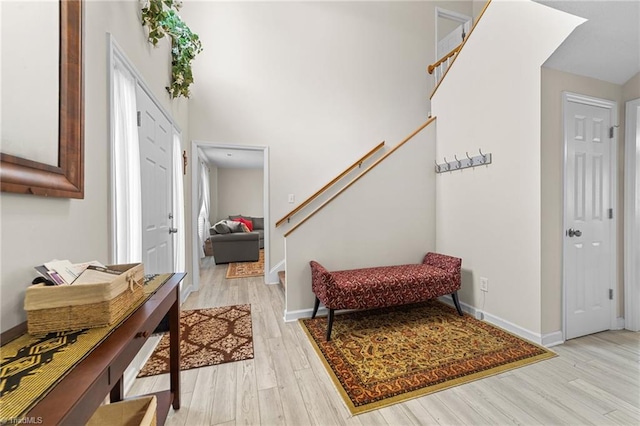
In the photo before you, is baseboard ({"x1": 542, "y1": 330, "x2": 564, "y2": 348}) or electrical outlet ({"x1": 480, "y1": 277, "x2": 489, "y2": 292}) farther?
electrical outlet ({"x1": 480, "y1": 277, "x2": 489, "y2": 292})

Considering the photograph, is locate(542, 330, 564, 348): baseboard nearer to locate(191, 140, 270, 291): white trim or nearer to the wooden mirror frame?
locate(191, 140, 270, 291): white trim

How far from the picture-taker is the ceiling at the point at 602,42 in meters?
1.77

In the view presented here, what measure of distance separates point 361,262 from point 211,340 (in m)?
1.58

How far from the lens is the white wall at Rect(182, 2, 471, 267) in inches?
147

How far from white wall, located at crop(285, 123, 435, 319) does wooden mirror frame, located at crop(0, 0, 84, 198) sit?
169 centimetres

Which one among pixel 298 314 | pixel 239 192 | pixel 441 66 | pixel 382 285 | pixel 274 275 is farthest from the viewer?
pixel 239 192

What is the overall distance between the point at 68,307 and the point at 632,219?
3.73 metres

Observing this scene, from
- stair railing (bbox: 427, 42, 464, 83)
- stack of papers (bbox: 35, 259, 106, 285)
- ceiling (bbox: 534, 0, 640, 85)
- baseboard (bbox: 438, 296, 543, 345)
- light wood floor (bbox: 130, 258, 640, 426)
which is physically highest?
stair railing (bbox: 427, 42, 464, 83)

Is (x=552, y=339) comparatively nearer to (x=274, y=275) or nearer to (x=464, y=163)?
(x=464, y=163)

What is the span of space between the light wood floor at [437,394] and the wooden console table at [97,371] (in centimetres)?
79

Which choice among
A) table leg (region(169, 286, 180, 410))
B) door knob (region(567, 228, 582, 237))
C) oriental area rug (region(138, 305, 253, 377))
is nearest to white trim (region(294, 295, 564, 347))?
oriental area rug (region(138, 305, 253, 377))

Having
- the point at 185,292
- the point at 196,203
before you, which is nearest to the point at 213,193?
→ the point at 196,203

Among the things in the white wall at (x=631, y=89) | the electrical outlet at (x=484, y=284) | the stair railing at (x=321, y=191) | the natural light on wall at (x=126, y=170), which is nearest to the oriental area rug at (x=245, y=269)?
the stair railing at (x=321, y=191)

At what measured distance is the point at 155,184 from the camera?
242 centimetres
